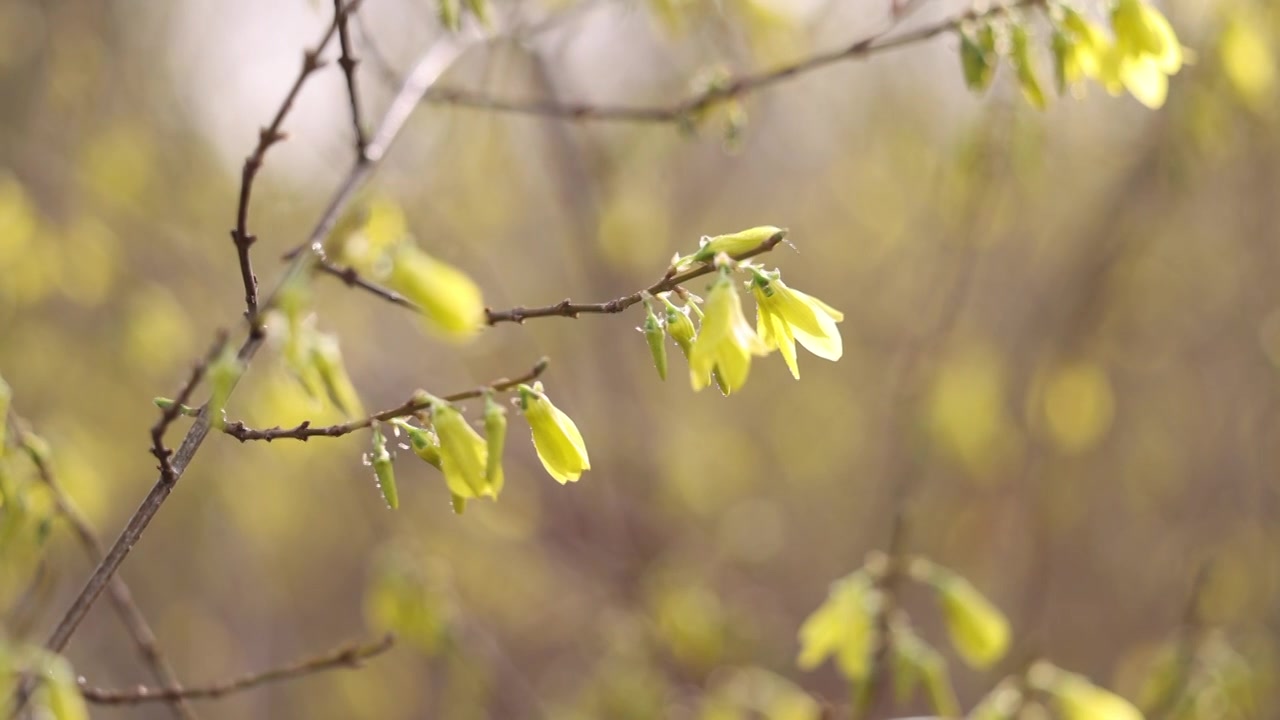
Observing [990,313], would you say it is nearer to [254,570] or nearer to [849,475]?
[849,475]

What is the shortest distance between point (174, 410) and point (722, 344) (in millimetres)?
685

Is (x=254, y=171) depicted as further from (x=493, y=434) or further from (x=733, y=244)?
(x=733, y=244)

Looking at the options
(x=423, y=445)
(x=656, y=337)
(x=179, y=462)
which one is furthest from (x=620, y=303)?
(x=179, y=462)

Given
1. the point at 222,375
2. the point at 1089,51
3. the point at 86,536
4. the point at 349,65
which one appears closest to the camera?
the point at 222,375

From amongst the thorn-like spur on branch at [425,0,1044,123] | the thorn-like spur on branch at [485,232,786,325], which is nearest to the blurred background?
the thorn-like spur on branch at [425,0,1044,123]

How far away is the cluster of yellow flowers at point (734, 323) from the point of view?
4.31 ft

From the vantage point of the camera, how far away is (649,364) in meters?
6.30

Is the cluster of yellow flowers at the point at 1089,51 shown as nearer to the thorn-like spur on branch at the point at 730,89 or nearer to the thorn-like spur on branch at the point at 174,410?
the thorn-like spur on branch at the point at 730,89

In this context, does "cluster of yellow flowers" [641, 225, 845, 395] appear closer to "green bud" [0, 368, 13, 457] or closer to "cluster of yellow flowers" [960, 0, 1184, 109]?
"cluster of yellow flowers" [960, 0, 1184, 109]

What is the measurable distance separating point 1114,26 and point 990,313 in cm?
414

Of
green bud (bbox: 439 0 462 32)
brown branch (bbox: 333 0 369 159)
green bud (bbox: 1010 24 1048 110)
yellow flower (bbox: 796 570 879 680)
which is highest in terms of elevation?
green bud (bbox: 1010 24 1048 110)

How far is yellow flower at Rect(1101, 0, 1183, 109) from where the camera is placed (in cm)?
183

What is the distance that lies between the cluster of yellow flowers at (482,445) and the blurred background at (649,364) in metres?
1.78

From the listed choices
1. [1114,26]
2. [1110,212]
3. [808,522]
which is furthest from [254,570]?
[1114,26]
